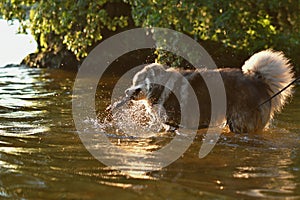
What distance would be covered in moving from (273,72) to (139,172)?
8.50 feet

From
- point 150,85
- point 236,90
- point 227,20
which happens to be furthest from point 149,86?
point 227,20

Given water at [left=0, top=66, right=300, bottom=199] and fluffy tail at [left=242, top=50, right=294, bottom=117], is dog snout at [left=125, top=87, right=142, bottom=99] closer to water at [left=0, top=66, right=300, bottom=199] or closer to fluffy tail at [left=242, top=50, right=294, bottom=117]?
water at [left=0, top=66, right=300, bottom=199]

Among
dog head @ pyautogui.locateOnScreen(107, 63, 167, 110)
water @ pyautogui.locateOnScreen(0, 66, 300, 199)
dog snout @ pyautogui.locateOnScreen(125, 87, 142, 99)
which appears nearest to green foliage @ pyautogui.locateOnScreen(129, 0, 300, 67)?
water @ pyautogui.locateOnScreen(0, 66, 300, 199)

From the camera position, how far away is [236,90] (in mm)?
6652

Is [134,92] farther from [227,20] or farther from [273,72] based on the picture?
[227,20]

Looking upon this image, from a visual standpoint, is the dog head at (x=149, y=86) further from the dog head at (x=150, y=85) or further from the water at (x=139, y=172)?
the water at (x=139, y=172)

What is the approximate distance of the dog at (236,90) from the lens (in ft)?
21.6

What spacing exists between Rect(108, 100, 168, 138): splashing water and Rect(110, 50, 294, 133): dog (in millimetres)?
131

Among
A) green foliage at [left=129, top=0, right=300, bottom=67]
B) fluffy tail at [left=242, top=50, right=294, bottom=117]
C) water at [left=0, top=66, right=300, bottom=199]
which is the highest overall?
green foliage at [left=129, top=0, right=300, bottom=67]

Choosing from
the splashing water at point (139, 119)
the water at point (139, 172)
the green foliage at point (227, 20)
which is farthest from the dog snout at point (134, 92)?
the green foliage at point (227, 20)

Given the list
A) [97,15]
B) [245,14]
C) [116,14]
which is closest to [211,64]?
[245,14]

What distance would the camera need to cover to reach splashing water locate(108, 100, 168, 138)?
7129 millimetres

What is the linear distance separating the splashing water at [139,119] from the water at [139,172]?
0.36 m

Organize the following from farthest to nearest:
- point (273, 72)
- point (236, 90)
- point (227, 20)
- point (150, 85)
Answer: point (227, 20)
point (150, 85)
point (236, 90)
point (273, 72)
